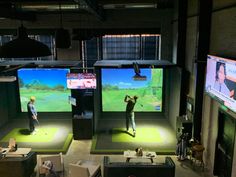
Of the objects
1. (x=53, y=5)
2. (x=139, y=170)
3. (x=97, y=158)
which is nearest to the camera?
(x=139, y=170)

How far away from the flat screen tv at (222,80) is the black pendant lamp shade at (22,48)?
4.00m

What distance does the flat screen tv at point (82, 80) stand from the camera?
9.85 metres

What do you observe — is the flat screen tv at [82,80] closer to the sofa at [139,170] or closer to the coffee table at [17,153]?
the coffee table at [17,153]

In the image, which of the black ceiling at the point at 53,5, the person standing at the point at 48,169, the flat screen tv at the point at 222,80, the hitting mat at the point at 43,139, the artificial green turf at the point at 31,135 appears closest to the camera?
the flat screen tv at the point at 222,80

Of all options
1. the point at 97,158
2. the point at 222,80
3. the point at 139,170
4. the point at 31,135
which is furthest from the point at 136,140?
the point at 222,80

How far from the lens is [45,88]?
12.2m

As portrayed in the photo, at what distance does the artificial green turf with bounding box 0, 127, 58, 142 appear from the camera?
9.84 meters

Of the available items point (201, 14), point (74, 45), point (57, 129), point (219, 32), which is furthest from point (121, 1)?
point (57, 129)

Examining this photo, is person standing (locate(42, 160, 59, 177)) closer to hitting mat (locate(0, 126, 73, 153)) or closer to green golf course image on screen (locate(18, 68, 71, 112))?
hitting mat (locate(0, 126, 73, 153))

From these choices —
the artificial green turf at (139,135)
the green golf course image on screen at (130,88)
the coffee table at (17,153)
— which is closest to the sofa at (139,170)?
the coffee table at (17,153)

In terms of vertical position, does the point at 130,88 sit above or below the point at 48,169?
above

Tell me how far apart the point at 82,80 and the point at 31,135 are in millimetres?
2770

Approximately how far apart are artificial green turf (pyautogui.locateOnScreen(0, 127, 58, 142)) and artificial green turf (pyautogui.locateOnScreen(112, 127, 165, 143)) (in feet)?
7.61

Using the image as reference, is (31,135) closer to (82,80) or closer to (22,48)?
(82,80)
